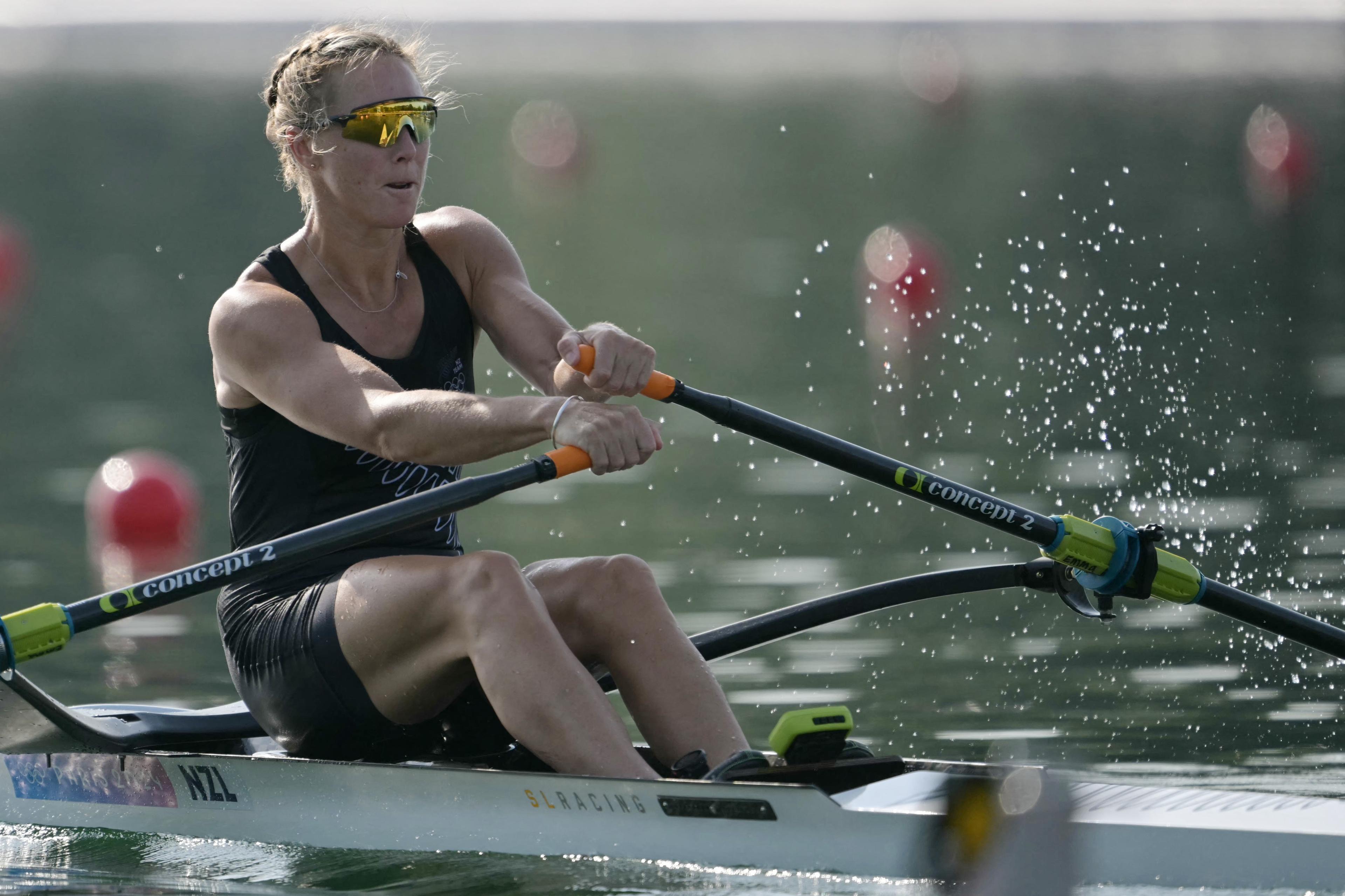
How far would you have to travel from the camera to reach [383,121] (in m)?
3.88

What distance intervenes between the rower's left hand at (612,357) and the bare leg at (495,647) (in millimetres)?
429

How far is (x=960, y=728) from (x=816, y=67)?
2391 inches

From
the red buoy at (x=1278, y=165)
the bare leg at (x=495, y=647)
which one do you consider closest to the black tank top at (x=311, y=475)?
the bare leg at (x=495, y=647)

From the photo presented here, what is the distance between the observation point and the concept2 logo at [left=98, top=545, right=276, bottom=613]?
3.68 metres

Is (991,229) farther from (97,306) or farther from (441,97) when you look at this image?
(441,97)

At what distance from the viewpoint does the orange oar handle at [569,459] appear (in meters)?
3.56

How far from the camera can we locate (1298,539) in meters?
6.80

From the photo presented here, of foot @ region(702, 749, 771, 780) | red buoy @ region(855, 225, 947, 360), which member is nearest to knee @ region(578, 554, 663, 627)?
foot @ region(702, 749, 771, 780)

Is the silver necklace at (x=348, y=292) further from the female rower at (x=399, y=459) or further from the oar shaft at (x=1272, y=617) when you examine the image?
the oar shaft at (x=1272, y=617)

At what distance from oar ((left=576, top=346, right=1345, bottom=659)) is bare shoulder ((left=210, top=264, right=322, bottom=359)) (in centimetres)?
74

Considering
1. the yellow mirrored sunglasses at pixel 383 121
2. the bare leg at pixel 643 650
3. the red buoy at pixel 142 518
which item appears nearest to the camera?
the bare leg at pixel 643 650

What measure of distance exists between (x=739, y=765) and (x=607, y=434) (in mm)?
691

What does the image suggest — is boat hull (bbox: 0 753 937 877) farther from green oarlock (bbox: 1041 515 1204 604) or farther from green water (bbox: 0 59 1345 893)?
green oarlock (bbox: 1041 515 1204 604)

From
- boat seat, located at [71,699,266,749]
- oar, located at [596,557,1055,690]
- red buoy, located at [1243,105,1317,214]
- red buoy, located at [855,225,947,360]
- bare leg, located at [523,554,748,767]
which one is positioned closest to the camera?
bare leg, located at [523,554,748,767]
